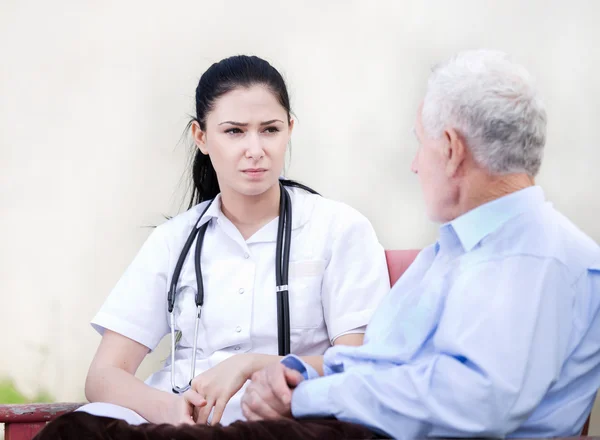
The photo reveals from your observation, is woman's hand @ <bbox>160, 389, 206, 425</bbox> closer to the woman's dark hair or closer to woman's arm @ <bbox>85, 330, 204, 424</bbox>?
woman's arm @ <bbox>85, 330, 204, 424</bbox>

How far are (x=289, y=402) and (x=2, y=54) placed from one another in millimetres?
1909

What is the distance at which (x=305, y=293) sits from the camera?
6.95 ft

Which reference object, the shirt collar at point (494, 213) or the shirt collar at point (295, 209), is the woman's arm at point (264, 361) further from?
the shirt collar at point (494, 213)

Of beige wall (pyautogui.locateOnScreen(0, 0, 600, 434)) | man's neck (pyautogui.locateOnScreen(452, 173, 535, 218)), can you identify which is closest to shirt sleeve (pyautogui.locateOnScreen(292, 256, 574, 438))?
man's neck (pyautogui.locateOnScreen(452, 173, 535, 218))

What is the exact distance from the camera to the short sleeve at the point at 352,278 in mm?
2070

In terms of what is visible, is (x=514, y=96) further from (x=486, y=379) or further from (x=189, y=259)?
(x=189, y=259)

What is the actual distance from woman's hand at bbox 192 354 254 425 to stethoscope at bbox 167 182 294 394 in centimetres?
20

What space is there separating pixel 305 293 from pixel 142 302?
0.45m

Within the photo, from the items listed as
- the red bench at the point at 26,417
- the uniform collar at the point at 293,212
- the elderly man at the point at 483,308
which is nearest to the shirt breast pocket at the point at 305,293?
the uniform collar at the point at 293,212

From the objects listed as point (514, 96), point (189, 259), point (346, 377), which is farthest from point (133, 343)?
point (514, 96)

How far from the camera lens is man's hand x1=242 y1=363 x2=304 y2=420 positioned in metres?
1.61

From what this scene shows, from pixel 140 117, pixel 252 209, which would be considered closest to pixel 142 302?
pixel 252 209

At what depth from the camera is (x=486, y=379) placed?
132cm

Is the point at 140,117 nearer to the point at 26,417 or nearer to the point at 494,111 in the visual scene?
the point at 26,417
